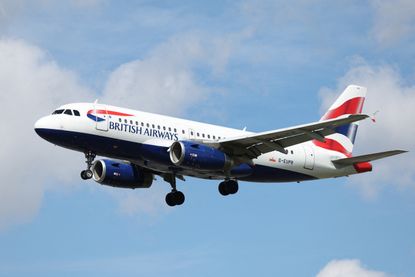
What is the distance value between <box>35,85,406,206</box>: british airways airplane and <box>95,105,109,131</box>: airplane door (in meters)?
0.05

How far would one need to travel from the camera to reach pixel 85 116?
171ft

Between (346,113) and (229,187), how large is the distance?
11.6m

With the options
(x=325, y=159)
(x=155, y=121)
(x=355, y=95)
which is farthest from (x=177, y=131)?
(x=355, y=95)

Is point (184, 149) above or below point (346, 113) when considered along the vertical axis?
below

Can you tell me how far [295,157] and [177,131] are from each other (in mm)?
8481

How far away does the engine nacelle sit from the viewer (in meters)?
52.2

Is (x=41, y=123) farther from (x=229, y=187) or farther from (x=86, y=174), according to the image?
(x=229, y=187)

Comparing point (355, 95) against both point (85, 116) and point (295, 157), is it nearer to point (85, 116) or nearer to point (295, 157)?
point (295, 157)

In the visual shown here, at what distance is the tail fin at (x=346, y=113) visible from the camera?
202ft

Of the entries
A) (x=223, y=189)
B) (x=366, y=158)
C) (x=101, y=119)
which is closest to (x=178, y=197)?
(x=223, y=189)

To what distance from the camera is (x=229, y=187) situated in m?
56.5

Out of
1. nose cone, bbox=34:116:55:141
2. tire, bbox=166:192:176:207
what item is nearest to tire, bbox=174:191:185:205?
tire, bbox=166:192:176:207

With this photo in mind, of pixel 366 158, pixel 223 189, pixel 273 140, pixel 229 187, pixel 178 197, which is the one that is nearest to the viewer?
pixel 273 140

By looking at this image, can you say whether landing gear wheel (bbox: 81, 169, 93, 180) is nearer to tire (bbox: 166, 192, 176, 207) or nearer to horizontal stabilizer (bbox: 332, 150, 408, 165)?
tire (bbox: 166, 192, 176, 207)
